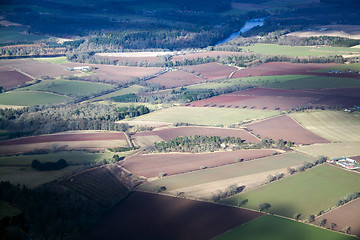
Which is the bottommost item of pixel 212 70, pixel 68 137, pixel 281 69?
pixel 68 137

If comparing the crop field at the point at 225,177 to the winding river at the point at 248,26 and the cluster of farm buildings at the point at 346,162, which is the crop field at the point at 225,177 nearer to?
the cluster of farm buildings at the point at 346,162

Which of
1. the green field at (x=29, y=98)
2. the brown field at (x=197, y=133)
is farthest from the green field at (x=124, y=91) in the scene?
the brown field at (x=197, y=133)

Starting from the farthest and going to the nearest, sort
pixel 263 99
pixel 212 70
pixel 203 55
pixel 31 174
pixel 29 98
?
pixel 203 55 < pixel 212 70 < pixel 29 98 < pixel 263 99 < pixel 31 174

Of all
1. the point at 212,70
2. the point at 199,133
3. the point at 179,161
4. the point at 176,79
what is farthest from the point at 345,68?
the point at 179,161

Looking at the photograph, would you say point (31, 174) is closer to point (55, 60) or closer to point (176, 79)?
point (176, 79)

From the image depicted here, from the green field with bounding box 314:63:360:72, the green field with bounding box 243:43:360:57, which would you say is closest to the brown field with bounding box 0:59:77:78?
the green field with bounding box 243:43:360:57

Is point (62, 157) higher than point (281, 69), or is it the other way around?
point (281, 69)

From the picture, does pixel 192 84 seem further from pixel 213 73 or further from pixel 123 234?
pixel 123 234

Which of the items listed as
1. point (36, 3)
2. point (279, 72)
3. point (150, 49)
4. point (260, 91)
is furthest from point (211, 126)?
point (36, 3)
